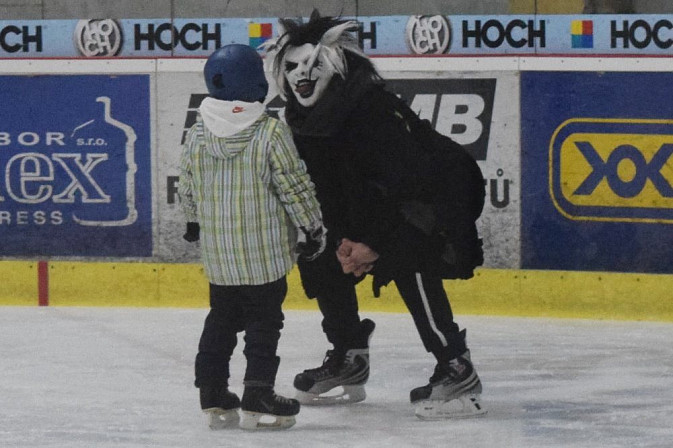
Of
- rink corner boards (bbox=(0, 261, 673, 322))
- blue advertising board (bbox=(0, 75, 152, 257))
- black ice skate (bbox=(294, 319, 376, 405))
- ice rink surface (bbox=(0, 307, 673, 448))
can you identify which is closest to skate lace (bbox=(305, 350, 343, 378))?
black ice skate (bbox=(294, 319, 376, 405))

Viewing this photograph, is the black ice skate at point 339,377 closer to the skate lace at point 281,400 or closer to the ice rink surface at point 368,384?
the ice rink surface at point 368,384

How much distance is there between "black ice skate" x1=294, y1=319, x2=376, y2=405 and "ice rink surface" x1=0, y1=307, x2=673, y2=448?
61 mm

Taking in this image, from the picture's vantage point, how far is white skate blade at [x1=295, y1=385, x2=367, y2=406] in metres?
4.86

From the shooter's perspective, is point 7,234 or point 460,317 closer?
point 460,317

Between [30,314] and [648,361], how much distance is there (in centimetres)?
268

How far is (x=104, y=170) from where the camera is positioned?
7.15 m

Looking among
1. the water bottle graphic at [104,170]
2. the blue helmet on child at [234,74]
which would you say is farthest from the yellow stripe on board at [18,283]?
the blue helmet on child at [234,74]

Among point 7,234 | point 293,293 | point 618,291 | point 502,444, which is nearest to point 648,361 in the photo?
point 618,291

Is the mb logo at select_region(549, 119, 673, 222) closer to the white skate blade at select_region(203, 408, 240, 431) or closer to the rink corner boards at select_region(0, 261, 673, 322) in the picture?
the rink corner boards at select_region(0, 261, 673, 322)

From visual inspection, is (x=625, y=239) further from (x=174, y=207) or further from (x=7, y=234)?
(x=7, y=234)

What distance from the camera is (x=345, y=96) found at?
177 inches

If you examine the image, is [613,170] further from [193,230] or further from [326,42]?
[193,230]

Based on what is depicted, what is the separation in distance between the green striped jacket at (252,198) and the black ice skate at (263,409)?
0.33m

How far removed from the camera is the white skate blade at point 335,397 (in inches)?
191
